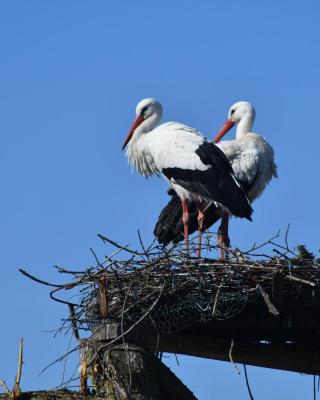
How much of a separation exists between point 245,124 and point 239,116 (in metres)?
0.15

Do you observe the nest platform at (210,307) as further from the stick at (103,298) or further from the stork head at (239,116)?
the stork head at (239,116)

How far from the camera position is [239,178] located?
8984mm

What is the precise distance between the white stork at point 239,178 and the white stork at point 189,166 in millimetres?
216

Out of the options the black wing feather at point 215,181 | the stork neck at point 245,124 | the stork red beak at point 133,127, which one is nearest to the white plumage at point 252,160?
the stork neck at point 245,124

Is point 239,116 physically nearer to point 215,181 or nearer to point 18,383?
point 215,181

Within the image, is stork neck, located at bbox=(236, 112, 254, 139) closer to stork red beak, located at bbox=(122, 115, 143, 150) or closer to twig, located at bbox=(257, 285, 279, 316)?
stork red beak, located at bbox=(122, 115, 143, 150)

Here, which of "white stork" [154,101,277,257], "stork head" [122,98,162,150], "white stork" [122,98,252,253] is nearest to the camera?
"white stork" [122,98,252,253]

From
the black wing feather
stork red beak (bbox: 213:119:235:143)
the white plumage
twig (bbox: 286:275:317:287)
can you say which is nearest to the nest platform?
twig (bbox: 286:275:317:287)

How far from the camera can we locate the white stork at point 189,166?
8023 millimetres

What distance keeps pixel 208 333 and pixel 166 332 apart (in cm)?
26

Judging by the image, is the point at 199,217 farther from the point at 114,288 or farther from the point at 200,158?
the point at 114,288

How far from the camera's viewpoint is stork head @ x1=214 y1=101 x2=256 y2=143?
991 centimetres

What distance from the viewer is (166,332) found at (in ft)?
17.2

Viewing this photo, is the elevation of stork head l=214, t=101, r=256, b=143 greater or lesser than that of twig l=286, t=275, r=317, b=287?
greater
